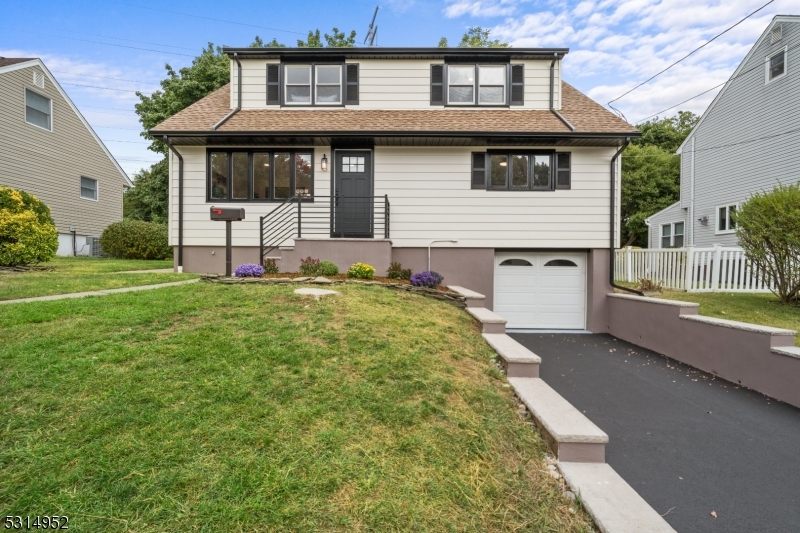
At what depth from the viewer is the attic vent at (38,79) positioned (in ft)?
44.9

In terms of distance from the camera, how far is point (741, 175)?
42.9 ft

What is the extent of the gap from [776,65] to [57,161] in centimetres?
2687

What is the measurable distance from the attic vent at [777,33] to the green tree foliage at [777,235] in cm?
939

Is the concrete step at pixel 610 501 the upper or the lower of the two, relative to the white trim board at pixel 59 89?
lower

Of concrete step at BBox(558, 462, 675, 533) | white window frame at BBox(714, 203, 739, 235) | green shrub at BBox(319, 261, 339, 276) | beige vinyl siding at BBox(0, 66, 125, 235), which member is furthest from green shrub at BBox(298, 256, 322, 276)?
white window frame at BBox(714, 203, 739, 235)

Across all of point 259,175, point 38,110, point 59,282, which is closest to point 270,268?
point 259,175

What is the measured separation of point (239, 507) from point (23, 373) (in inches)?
94.5

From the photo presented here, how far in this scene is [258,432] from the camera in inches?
90.5

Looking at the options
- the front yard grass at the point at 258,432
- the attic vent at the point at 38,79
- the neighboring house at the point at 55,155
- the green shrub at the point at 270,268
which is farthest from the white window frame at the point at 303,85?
the attic vent at the point at 38,79

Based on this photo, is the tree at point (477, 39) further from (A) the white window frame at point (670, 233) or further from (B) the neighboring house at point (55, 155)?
(B) the neighboring house at point (55, 155)

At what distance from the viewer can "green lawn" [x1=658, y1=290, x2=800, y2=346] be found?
5918 millimetres

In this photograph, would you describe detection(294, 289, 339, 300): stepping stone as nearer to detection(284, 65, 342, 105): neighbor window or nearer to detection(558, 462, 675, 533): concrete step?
detection(558, 462, 675, 533): concrete step

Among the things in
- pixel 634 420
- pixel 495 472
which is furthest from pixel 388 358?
pixel 634 420

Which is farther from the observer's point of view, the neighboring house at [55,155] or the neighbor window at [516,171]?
the neighboring house at [55,155]
